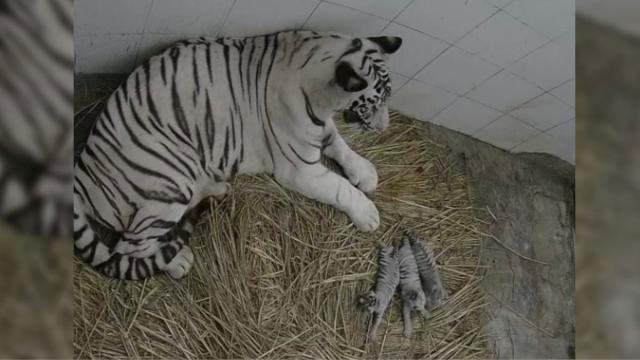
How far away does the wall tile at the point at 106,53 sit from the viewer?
1125 millimetres

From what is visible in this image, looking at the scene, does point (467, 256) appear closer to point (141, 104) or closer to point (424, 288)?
point (424, 288)

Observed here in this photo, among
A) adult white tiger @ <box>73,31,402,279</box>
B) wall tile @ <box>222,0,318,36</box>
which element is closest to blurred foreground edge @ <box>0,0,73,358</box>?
adult white tiger @ <box>73,31,402,279</box>

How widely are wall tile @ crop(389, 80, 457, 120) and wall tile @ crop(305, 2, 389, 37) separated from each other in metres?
0.11

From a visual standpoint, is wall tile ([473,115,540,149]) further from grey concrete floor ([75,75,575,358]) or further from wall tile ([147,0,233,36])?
wall tile ([147,0,233,36])

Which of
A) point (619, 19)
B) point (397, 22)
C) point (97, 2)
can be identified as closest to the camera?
point (619, 19)

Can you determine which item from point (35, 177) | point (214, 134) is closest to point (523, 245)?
point (214, 134)

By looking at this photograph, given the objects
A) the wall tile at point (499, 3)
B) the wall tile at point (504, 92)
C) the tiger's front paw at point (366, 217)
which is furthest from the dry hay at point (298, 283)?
the wall tile at point (499, 3)

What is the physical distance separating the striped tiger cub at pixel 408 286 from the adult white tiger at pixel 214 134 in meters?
0.07

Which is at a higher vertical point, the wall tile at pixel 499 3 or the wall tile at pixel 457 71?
the wall tile at pixel 499 3

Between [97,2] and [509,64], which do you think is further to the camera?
[509,64]

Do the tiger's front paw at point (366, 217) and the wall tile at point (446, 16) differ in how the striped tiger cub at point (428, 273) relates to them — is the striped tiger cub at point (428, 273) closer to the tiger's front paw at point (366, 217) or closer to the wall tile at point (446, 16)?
the tiger's front paw at point (366, 217)

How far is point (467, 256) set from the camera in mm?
1312

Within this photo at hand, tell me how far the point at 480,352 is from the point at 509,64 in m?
0.48

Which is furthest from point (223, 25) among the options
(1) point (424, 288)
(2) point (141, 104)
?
(1) point (424, 288)
